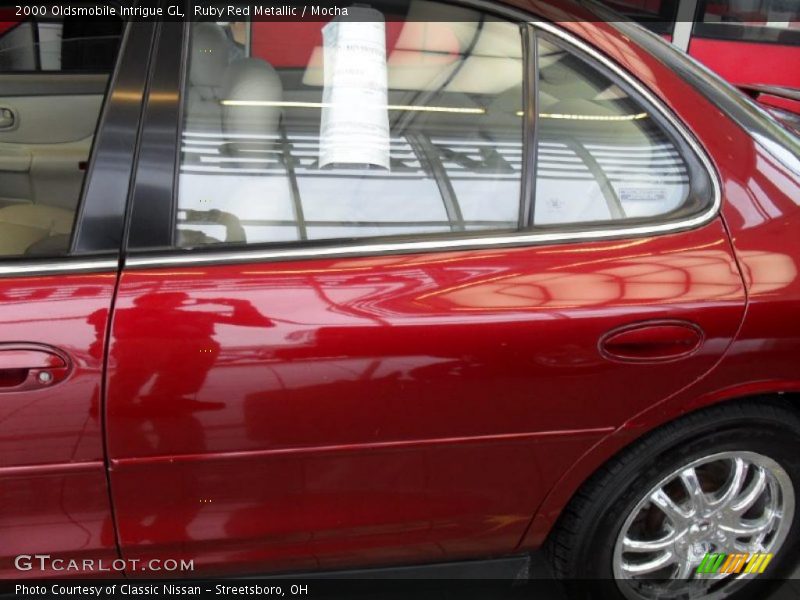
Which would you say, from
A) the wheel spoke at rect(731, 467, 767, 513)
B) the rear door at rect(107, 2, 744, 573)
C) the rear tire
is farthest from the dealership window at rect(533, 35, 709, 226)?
the wheel spoke at rect(731, 467, 767, 513)

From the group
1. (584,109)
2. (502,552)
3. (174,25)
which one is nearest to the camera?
(174,25)

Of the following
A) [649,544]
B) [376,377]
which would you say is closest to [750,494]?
[649,544]

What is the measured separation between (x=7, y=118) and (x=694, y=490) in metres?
2.83

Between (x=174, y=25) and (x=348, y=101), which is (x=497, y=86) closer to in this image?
(x=348, y=101)

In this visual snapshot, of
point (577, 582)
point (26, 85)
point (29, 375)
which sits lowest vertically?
point (577, 582)

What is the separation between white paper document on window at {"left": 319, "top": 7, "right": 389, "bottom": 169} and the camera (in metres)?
1.66

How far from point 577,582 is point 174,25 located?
1.59m

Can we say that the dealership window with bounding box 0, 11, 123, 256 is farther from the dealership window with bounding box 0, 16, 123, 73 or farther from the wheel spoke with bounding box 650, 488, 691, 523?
the wheel spoke with bounding box 650, 488, 691, 523

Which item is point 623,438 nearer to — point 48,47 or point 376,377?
point 376,377

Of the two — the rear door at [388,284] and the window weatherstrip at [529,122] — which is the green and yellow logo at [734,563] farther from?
the window weatherstrip at [529,122]

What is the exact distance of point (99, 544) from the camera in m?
1.64

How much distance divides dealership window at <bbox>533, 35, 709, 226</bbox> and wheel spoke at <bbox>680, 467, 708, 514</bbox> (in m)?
0.63

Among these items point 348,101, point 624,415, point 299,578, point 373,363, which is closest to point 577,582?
point 624,415

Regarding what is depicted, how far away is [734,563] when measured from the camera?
204 cm
